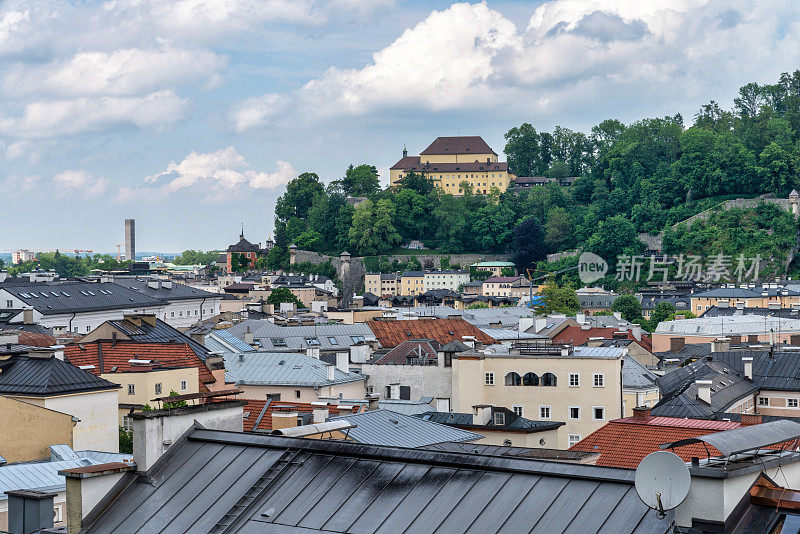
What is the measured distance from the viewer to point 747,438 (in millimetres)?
6555

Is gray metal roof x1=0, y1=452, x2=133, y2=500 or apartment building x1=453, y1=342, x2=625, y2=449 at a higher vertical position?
gray metal roof x1=0, y1=452, x2=133, y2=500

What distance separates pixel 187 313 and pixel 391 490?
195 ft

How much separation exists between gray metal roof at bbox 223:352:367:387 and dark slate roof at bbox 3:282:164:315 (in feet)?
69.3

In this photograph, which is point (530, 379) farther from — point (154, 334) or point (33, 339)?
point (33, 339)

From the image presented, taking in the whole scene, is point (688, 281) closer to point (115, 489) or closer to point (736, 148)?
point (736, 148)

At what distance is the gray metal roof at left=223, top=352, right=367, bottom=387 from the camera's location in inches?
1219

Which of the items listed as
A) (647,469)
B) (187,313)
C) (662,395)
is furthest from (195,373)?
(187,313)

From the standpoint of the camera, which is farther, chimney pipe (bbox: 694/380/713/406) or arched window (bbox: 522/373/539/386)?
arched window (bbox: 522/373/539/386)

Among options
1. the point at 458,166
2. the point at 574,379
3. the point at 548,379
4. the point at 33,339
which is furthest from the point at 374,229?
the point at 574,379

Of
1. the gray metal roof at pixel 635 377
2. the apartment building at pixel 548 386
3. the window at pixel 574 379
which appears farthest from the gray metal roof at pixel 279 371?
the gray metal roof at pixel 635 377

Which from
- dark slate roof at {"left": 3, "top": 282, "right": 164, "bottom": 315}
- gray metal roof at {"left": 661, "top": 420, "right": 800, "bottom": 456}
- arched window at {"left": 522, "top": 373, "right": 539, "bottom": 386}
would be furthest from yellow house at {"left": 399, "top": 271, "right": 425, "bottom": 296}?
gray metal roof at {"left": 661, "top": 420, "right": 800, "bottom": 456}

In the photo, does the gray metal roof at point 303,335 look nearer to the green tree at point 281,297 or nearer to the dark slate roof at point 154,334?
the dark slate roof at point 154,334

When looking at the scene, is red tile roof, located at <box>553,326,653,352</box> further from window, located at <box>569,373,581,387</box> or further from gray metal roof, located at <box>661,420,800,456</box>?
gray metal roof, located at <box>661,420,800,456</box>

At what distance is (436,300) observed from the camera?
4498 inches
